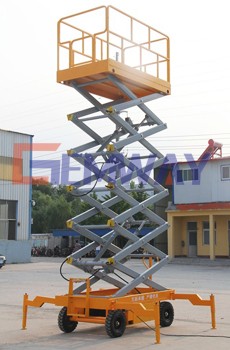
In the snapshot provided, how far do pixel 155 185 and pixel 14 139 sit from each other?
97.7 feet

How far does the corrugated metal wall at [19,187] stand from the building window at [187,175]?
1126 centimetres

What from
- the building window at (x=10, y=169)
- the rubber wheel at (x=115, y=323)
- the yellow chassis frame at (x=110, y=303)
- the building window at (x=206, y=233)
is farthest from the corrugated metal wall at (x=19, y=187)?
the rubber wheel at (x=115, y=323)

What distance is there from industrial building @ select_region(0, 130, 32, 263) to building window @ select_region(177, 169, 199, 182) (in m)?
11.3

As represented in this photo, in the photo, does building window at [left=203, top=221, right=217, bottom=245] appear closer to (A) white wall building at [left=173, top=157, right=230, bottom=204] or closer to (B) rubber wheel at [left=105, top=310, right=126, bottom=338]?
(A) white wall building at [left=173, top=157, right=230, bottom=204]

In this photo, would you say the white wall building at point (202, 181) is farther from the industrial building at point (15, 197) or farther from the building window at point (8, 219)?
the building window at point (8, 219)

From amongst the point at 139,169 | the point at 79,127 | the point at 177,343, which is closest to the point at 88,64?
the point at 79,127

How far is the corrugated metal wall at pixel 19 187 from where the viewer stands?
38.4 meters

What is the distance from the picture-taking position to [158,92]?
11.5 m

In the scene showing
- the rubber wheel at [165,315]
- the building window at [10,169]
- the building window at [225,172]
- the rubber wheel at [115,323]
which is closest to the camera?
the rubber wheel at [115,323]

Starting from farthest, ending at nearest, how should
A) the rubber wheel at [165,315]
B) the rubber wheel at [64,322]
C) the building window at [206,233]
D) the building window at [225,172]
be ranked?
the building window at [206,233], the building window at [225,172], the rubber wheel at [165,315], the rubber wheel at [64,322]

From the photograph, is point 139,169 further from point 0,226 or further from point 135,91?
point 0,226

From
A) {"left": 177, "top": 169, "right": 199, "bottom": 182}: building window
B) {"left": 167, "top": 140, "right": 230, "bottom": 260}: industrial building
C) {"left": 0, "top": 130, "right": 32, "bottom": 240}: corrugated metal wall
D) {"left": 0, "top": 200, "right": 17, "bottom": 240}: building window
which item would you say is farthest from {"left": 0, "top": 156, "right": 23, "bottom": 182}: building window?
{"left": 177, "top": 169, "right": 199, "bottom": 182}: building window

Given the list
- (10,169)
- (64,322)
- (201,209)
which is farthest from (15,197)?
(64,322)

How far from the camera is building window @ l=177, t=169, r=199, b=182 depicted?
4172cm
